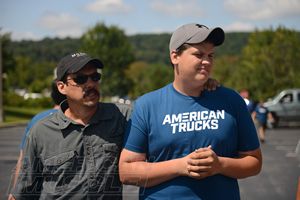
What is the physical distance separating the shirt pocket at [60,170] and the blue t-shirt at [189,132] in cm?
40

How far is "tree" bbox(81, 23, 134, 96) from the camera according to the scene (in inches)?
3425

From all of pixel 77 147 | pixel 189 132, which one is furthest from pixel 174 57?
pixel 77 147

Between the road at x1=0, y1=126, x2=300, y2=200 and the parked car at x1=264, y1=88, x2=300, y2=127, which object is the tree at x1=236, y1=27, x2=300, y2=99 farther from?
the road at x1=0, y1=126, x2=300, y2=200

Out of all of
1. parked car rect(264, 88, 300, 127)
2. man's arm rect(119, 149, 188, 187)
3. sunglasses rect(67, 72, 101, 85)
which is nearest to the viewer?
man's arm rect(119, 149, 188, 187)

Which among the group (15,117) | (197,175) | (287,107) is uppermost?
(197,175)

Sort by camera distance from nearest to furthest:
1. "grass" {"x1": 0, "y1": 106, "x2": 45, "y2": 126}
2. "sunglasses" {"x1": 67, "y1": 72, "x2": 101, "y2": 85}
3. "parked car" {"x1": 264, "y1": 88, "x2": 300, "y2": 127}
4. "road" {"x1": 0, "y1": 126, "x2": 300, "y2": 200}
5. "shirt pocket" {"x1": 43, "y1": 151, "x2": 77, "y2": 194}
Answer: "shirt pocket" {"x1": 43, "y1": 151, "x2": 77, "y2": 194} < "sunglasses" {"x1": 67, "y1": 72, "x2": 101, "y2": 85} < "road" {"x1": 0, "y1": 126, "x2": 300, "y2": 200} < "parked car" {"x1": 264, "y1": 88, "x2": 300, "y2": 127} < "grass" {"x1": 0, "y1": 106, "x2": 45, "y2": 126}

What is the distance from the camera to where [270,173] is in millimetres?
11531

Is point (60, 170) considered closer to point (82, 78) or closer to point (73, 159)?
point (73, 159)

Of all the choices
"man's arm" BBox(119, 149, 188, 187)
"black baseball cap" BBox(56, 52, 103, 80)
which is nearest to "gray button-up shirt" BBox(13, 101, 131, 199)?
"man's arm" BBox(119, 149, 188, 187)

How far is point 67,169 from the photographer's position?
3256mm

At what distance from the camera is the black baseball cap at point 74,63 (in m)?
3.33

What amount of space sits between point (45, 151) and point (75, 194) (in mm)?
328

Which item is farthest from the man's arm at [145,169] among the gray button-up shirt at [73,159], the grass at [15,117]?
the grass at [15,117]

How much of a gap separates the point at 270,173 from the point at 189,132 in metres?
9.01
